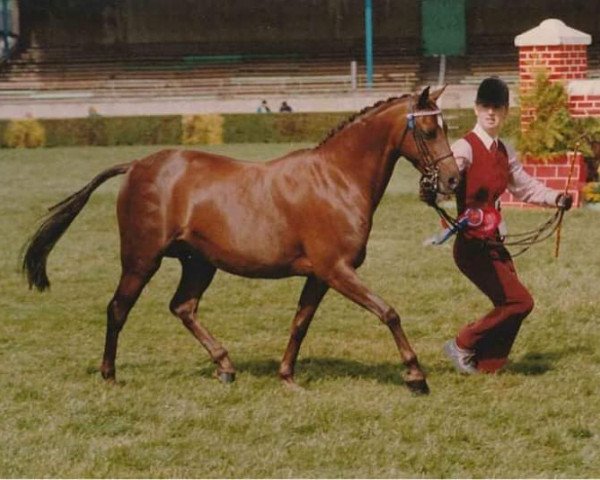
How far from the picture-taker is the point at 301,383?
7.73 meters

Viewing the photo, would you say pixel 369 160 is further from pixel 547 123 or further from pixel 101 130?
pixel 101 130

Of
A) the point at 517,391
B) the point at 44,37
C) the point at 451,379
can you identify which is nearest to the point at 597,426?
the point at 517,391

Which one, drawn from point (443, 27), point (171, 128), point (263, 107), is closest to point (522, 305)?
point (171, 128)

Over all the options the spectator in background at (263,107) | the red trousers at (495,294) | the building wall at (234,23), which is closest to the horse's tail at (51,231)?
the red trousers at (495,294)

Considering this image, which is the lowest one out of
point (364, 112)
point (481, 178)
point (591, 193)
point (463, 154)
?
point (591, 193)

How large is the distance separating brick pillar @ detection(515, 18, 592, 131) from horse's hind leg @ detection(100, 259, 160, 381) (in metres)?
9.89

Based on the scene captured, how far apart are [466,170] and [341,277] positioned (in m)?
1.03

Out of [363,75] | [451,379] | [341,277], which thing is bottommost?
[363,75]

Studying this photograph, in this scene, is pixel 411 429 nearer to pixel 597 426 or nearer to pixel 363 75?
pixel 597 426

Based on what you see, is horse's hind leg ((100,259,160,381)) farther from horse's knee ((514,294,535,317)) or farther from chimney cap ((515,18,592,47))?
chimney cap ((515,18,592,47))

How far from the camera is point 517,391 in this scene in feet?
23.9

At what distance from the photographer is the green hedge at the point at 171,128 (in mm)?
35531

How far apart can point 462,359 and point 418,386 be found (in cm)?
79

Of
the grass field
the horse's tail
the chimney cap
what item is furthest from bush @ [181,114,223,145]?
the horse's tail
